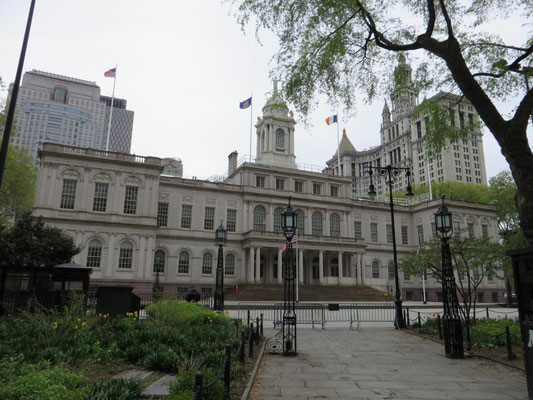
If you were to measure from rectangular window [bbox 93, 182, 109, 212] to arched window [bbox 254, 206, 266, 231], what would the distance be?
55.7 feet

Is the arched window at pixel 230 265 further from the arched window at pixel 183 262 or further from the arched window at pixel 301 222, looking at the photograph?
the arched window at pixel 301 222

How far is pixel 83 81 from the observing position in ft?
495

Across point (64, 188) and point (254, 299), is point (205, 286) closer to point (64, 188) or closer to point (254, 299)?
point (254, 299)

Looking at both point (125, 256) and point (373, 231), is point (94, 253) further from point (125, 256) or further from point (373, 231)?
point (373, 231)

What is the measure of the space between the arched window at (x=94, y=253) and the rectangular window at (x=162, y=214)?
6.93 m

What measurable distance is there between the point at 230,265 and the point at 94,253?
47.4 ft

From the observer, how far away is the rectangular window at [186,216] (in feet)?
139

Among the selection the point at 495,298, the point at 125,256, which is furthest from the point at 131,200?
the point at 495,298

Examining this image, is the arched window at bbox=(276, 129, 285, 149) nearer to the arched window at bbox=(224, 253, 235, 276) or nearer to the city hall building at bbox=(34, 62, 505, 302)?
the city hall building at bbox=(34, 62, 505, 302)

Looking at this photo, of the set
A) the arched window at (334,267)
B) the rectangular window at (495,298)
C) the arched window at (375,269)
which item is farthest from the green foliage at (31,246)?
the rectangular window at (495,298)

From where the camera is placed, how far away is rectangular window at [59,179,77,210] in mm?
36219

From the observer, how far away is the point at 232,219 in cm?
4459

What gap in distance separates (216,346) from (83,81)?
167 m

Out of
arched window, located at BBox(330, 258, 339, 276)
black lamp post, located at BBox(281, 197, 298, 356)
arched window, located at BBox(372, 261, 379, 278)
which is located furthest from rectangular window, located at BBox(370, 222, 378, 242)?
black lamp post, located at BBox(281, 197, 298, 356)
